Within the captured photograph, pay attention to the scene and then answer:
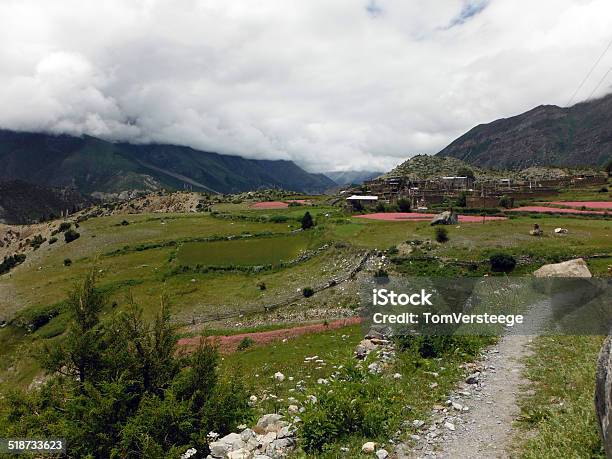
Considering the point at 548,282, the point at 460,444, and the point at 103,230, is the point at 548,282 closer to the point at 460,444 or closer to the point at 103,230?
the point at 460,444

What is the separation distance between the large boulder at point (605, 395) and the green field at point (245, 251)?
50.9 meters

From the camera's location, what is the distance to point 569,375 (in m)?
13.5

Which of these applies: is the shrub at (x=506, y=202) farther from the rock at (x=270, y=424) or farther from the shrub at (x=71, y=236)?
the shrub at (x=71, y=236)

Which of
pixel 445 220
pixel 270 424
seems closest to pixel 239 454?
pixel 270 424

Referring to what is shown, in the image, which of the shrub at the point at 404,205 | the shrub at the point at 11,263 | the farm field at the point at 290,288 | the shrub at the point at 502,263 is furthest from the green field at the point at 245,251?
the shrub at the point at 11,263

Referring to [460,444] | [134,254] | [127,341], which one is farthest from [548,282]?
[134,254]

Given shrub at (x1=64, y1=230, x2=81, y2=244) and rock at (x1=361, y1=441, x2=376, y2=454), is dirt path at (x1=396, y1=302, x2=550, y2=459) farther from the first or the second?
shrub at (x1=64, y1=230, x2=81, y2=244)

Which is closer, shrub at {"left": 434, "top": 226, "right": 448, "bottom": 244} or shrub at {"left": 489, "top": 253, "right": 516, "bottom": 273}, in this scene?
shrub at {"left": 489, "top": 253, "right": 516, "bottom": 273}

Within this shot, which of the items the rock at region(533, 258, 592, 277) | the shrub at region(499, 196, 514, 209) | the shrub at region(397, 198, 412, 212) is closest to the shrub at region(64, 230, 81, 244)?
the shrub at region(397, 198, 412, 212)

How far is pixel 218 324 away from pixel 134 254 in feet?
150

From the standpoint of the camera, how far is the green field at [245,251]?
60.7 m

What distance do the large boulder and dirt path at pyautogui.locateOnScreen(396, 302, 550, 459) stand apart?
3254mm

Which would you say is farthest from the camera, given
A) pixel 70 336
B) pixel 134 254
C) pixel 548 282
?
pixel 134 254

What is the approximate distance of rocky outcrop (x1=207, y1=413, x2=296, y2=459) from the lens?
428 inches
